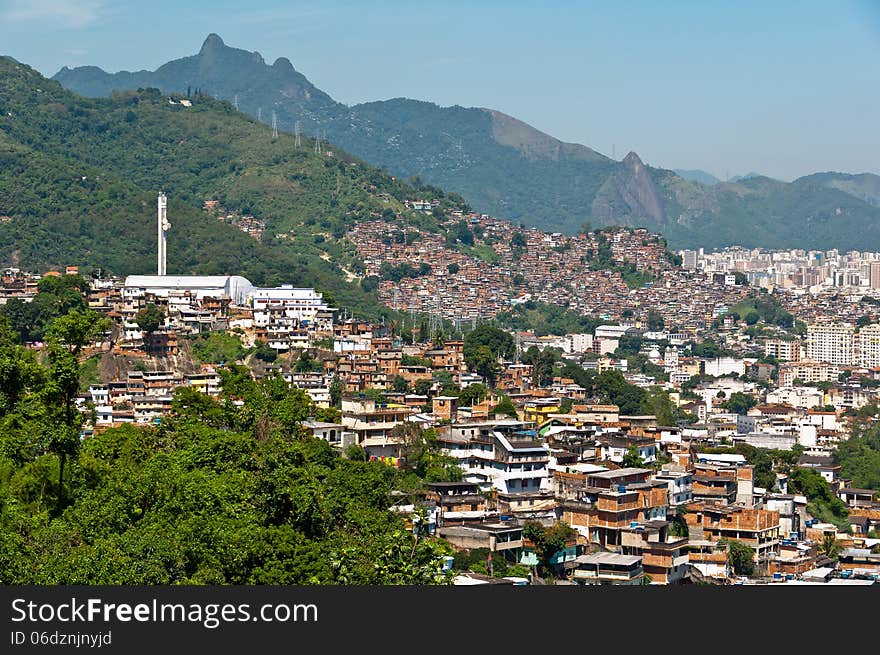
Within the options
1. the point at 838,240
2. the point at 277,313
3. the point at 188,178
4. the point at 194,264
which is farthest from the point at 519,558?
the point at 838,240

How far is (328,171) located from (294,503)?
51.2 m

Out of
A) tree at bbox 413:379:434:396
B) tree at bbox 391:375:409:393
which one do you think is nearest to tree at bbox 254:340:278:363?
tree at bbox 391:375:409:393

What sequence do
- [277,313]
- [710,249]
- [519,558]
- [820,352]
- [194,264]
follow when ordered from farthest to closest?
[710,249], [820,352], [194,264], [277,313], [519,558]

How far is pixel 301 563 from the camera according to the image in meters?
9.90

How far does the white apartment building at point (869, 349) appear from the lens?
5172 cm

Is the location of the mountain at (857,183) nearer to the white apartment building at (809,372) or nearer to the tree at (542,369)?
the white apartment building at (809,372)

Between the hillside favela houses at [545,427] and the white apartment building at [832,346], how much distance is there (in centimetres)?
478

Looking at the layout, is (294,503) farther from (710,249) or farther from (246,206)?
(710,249)

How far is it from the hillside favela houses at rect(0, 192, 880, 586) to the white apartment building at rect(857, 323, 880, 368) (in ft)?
16.5

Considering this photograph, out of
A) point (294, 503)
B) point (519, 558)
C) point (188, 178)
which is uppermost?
point (188, 178)

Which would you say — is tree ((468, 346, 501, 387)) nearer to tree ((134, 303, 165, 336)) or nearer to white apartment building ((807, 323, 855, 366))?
tree ((134, 303, 165, 336))

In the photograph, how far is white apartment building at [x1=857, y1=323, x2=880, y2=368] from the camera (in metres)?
51.7

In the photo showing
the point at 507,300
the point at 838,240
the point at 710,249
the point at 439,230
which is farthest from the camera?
the point at 838,240

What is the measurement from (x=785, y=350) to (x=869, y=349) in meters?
3.16
